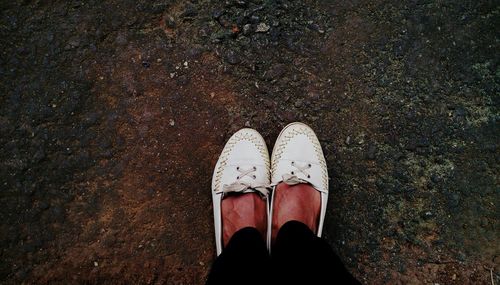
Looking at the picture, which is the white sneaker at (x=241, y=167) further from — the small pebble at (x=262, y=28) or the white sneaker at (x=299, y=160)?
the small pebble at (x=262, y=28)

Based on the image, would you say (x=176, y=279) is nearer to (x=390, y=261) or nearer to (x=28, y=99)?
(x=390, y=261)

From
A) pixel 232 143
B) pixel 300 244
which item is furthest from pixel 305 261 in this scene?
pixel 232 143

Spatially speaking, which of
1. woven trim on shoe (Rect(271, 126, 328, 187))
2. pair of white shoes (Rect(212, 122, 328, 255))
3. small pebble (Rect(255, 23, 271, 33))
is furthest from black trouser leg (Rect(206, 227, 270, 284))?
small pebble (Rect(255, 23, 271, 33))

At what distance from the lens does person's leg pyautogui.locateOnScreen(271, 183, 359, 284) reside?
1322 millimetres

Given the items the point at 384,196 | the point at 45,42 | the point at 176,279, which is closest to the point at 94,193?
the point at 176,279

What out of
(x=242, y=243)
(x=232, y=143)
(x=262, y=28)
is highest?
(x=262, y=28)

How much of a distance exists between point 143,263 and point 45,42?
118cm

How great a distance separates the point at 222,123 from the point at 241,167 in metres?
0.23

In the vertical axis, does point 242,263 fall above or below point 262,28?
below

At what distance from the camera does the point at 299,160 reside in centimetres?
181

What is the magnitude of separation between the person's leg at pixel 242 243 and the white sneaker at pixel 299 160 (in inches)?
3.4

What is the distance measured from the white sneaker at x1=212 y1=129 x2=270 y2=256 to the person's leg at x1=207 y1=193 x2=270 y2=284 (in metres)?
0.05

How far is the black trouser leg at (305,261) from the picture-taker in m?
1.31

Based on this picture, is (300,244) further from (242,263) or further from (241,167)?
(241,167)
